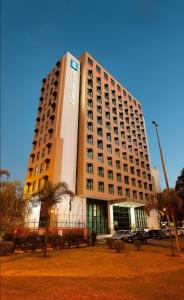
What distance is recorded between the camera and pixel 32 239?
63.1ft

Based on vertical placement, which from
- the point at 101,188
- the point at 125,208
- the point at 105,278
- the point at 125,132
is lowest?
the point at 105,278

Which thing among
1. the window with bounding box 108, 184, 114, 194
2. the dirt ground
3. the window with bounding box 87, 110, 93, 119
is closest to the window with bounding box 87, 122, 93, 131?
the window with bounding box 87, 110, 93, 119

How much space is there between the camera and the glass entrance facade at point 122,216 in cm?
4456

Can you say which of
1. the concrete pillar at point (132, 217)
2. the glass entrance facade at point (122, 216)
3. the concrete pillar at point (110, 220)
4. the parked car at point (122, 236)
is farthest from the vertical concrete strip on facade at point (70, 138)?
the concrete pillar at point (132, 217)

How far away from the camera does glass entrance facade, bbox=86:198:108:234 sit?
39.0 meters

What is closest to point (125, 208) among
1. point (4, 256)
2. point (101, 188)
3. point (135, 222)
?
point (135, 222)

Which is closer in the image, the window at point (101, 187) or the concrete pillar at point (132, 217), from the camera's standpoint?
the window at point (101, 187)

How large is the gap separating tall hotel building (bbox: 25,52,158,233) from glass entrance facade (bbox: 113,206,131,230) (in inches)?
8.3

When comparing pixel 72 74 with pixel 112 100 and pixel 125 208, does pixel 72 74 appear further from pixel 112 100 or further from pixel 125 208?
pixel 125 208

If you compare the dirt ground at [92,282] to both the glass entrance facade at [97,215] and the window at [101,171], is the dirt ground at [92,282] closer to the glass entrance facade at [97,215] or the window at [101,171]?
the glass entrance facade at [97,215]

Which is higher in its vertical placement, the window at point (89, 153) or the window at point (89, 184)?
the window at point (89, 153)

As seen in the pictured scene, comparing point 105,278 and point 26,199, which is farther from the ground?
point 26,199

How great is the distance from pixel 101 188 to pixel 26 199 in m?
23.8

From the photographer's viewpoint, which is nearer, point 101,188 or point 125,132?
point 101,188
